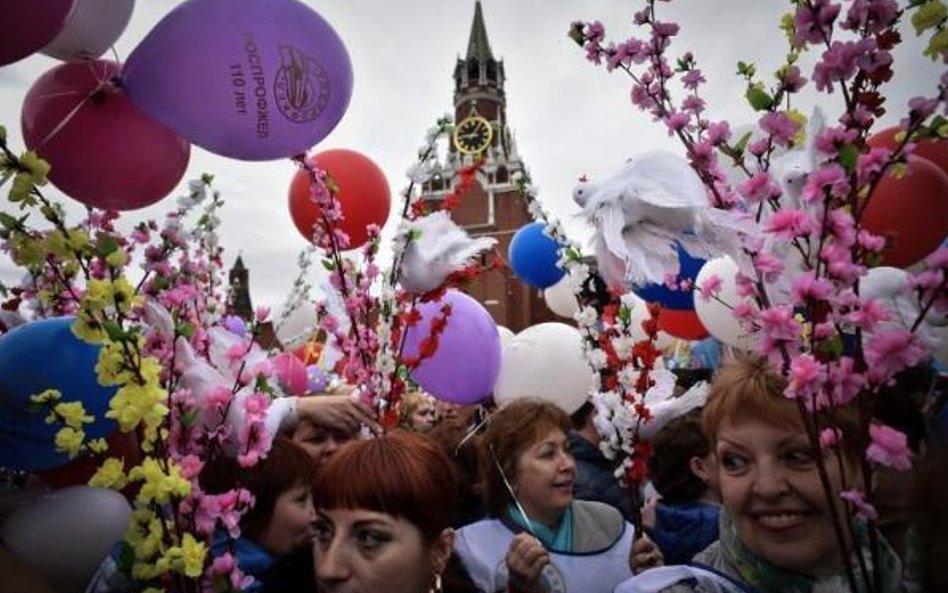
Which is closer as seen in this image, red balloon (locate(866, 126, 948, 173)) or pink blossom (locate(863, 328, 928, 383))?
Result: pink blossom (locate(863, 328, 928, 383))

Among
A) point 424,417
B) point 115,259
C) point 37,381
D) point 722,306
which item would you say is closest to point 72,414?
point 115,259

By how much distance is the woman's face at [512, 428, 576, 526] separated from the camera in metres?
2.29

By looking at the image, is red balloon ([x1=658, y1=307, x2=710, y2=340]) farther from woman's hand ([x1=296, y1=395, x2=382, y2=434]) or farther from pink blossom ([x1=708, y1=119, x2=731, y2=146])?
pink blossom ([x1=708, y1=119, x2=731, y2=146])

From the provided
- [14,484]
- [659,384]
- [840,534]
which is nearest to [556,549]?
[659,384]

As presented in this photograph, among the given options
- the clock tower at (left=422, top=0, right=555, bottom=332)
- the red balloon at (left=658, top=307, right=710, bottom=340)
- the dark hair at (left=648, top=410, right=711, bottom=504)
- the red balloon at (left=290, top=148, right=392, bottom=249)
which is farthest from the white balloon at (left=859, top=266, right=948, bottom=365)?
the clock tower at (left=422, top=0, right=555, bottom=332)

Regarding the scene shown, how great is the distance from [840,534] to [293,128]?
1.74m

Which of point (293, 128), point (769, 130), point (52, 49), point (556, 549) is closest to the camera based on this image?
point (769, 130)

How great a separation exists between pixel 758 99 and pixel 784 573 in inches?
40.6

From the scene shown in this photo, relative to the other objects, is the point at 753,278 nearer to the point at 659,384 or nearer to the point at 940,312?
the point at 940,312

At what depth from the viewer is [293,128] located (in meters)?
1.87

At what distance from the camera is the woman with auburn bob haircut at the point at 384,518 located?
1.45 m

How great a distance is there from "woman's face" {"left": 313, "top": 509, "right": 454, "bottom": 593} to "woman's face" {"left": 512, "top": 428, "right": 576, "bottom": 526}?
83 cm

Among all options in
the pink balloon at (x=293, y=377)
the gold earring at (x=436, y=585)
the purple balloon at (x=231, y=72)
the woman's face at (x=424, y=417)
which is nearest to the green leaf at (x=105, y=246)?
the purple balloon at (x=231, y=72)

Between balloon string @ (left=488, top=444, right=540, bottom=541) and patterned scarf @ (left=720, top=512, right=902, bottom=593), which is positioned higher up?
patterned scarf @ (left=720, top=512, right=902, bottom=593)
